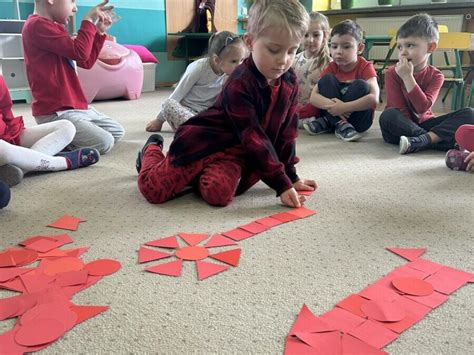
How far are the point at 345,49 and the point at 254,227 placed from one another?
126 centimetres

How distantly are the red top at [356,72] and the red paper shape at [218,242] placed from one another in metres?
1.37

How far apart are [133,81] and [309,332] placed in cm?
292

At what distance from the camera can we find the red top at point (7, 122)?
4.68 ft

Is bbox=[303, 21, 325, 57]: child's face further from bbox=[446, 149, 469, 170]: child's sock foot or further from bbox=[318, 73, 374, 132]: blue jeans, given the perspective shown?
bbox=[446, 149, 469, 170]: child's sock foot

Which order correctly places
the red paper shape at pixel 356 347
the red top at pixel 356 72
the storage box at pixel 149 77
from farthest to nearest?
the storage box at pixel 149 77 < the red top at pixel 356 72 < the red paper shape at pixel 356 347

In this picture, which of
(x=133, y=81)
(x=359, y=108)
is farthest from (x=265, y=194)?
(x=133, y=81)

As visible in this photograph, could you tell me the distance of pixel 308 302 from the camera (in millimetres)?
722

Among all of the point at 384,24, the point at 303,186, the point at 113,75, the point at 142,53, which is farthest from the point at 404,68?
the point at 384,24

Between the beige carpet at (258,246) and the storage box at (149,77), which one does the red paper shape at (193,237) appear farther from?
the storage box at (149,77)

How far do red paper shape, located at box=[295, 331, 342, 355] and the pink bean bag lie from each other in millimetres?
2674

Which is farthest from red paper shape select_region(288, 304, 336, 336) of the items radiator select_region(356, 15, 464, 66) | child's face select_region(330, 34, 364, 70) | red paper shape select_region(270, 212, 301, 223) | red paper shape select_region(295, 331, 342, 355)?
radiator select_region(356, 15, 464, 66)

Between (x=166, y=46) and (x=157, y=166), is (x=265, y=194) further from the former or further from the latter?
(x=166, y=46)

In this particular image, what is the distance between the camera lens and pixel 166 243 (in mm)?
924

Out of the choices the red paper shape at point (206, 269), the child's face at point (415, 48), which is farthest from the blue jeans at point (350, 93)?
the red paper shape at point (206, 269)
